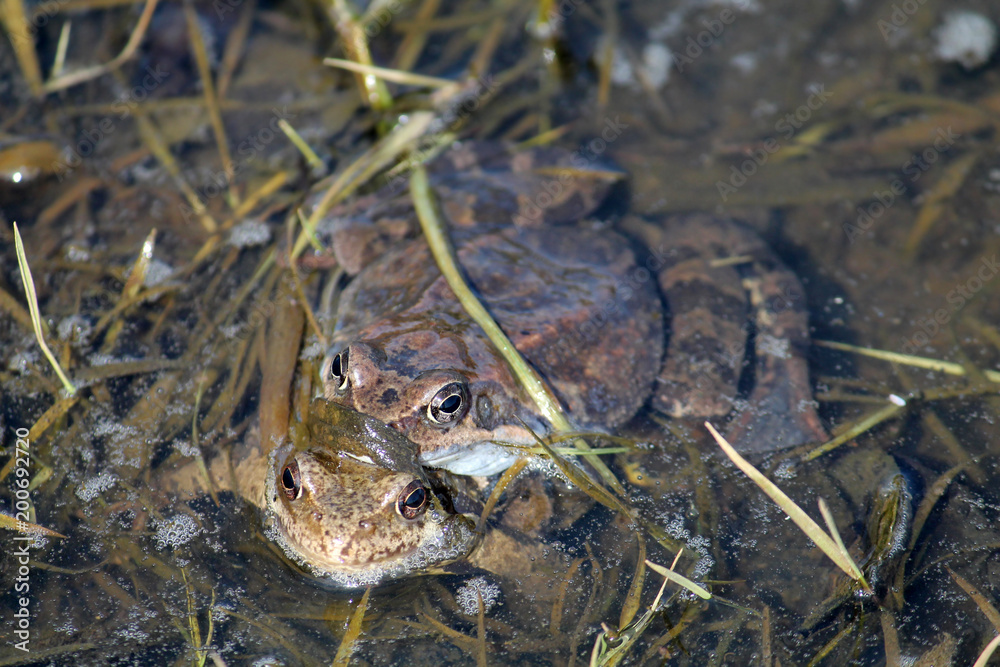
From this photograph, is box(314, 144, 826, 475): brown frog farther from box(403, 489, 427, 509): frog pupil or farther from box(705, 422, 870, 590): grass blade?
box(705, 422, 870, 590): grass blade

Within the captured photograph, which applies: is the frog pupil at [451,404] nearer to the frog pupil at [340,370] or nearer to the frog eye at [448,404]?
the frog eye at [448,404]

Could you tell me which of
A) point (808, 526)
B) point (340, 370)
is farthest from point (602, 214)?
point (808, 526)

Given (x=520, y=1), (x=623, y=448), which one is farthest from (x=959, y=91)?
(x=623, y=448)

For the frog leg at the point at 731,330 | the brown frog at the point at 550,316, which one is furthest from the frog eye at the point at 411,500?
the frog leg at the point at 731,330

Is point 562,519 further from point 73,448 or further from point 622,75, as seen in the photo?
point 622,75

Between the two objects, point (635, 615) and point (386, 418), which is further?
point (386, 418)
